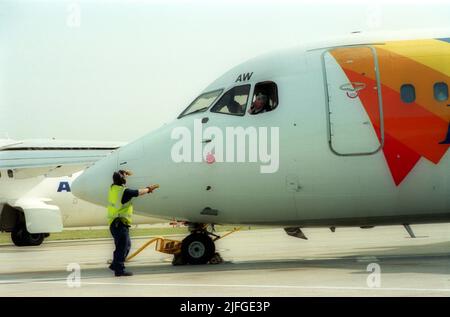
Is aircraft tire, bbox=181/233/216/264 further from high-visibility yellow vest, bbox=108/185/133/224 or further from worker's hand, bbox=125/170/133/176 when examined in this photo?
high-visibility yellow vest, bbox=108/185/133/224

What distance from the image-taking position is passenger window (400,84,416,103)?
1388 cm

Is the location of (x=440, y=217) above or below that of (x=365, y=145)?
below

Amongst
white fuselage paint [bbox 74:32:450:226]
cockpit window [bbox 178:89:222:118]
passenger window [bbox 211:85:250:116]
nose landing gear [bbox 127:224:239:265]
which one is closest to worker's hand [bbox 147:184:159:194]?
white fuselage paint [bbox 74:32:450:226]

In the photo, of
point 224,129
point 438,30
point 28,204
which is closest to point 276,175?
point 224,129

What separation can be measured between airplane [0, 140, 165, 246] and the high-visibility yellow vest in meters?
17.9

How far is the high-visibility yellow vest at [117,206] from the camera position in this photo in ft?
44.2

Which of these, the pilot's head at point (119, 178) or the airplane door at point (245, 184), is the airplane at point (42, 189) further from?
the pilot's head at point (119, 178)

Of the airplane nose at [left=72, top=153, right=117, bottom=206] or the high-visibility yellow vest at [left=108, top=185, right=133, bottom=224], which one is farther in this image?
the airplane nose at [left=72, top=153, right=117, bottom=206]
